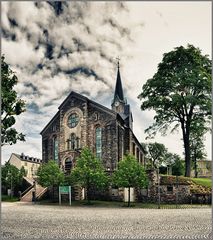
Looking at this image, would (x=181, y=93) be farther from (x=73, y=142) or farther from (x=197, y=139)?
(x=73, y=142)

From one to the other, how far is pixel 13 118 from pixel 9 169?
2246 cm

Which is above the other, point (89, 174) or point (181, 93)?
point (181, 93)

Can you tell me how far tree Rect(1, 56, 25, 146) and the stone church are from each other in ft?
42.5

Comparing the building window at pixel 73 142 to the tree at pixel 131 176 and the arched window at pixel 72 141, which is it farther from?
the tree at pixel 131 176

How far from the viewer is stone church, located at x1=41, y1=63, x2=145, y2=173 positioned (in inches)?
924

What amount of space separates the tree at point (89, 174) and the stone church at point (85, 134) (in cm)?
329

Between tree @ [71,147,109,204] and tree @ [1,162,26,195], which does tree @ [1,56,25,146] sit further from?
tree @ [1,162,26,195]

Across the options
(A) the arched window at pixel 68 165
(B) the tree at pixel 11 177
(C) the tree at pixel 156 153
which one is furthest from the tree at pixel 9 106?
(C) the tree at pixel 156 153

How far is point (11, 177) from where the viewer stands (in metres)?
29.9

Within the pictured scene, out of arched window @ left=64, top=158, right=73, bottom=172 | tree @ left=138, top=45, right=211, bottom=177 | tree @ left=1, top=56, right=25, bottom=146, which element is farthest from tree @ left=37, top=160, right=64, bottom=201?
tree @ left=1, top=56, right=25, bottom=146

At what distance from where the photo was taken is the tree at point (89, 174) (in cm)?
1861

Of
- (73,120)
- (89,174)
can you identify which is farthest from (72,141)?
(89,174)

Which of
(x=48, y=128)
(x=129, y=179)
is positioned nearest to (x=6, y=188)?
(x=48, y=128)

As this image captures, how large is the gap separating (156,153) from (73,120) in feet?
67.8
